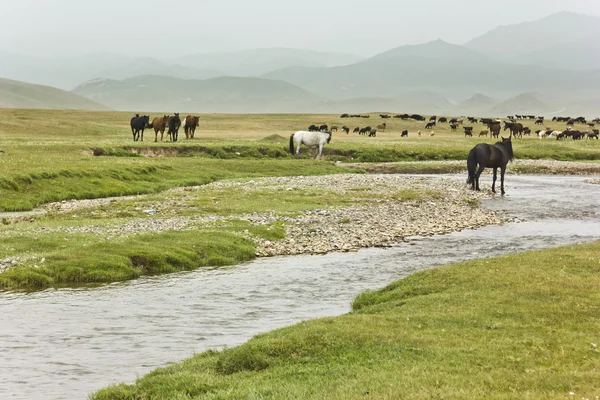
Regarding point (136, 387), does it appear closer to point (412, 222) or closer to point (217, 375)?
point (217, 375)

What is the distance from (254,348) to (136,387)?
2.31m

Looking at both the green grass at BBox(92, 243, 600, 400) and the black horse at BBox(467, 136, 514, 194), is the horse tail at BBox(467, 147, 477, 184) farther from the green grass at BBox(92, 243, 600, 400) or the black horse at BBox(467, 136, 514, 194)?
the green grass at BBox(92, 243, 600, 400)

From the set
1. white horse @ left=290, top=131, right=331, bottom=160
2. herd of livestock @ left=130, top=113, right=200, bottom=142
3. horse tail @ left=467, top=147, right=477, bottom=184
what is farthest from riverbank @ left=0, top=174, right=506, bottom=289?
herd of livestock @ left=130, top=113, right=200, bottom=142

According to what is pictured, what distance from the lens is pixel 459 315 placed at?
14617 mm

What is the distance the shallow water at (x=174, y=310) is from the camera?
14.0m

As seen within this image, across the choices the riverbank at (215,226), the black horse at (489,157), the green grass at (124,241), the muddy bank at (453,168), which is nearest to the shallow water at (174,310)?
the green grass at (124,241)

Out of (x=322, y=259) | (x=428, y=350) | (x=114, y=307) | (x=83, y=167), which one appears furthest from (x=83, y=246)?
(x=83, y=167)

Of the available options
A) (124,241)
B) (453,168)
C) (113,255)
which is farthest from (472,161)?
(113,255)

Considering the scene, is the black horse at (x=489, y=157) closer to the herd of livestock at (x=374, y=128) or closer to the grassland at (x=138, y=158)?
the grassland at (x=138, y=158)

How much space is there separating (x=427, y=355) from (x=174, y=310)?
8710 millimetres

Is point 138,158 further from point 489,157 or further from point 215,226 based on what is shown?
point 215,226

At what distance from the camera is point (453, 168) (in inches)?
2694

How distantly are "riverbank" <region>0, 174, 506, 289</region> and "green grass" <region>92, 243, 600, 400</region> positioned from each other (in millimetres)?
9886

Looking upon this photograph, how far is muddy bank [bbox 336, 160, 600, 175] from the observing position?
6719 cm
